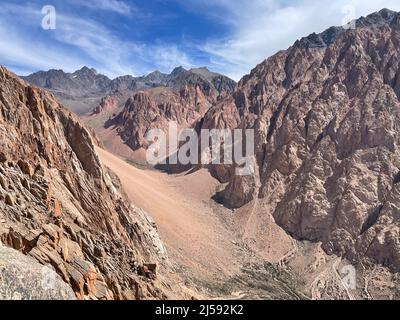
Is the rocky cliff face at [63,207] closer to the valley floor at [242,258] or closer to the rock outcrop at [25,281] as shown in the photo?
the rock outcrop at [25,281]

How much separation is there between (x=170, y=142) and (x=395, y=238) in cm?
11871

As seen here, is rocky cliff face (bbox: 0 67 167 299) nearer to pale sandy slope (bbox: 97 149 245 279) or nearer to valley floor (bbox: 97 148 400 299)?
valley floor (bbox: 97 148 400 299)

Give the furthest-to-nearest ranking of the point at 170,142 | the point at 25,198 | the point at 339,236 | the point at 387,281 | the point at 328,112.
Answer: the point at 170,142 < the point at 328,112 < the point at 339,236 < the point at 387,281 < the point at 25,198

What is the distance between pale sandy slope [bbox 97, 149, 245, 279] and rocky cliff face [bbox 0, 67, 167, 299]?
69.1ft

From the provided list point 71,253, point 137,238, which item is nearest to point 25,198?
point 71,253

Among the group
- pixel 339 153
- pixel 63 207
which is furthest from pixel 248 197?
pixel 63 207

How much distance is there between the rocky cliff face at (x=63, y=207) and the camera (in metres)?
27.4

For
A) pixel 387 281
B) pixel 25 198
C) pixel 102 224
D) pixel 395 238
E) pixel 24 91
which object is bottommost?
pixel 387 281

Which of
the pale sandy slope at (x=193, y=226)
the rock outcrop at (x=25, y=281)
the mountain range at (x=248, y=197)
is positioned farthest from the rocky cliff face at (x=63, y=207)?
the pale sandy slope at (x=193, y=226)

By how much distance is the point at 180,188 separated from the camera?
120938mm

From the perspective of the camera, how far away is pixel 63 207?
1478 inches

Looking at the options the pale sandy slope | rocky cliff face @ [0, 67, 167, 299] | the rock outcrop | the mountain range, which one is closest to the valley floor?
the pale sandy slope

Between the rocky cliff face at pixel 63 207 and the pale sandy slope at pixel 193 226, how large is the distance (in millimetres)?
21077

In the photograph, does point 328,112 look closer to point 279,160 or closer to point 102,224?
point 279,160
